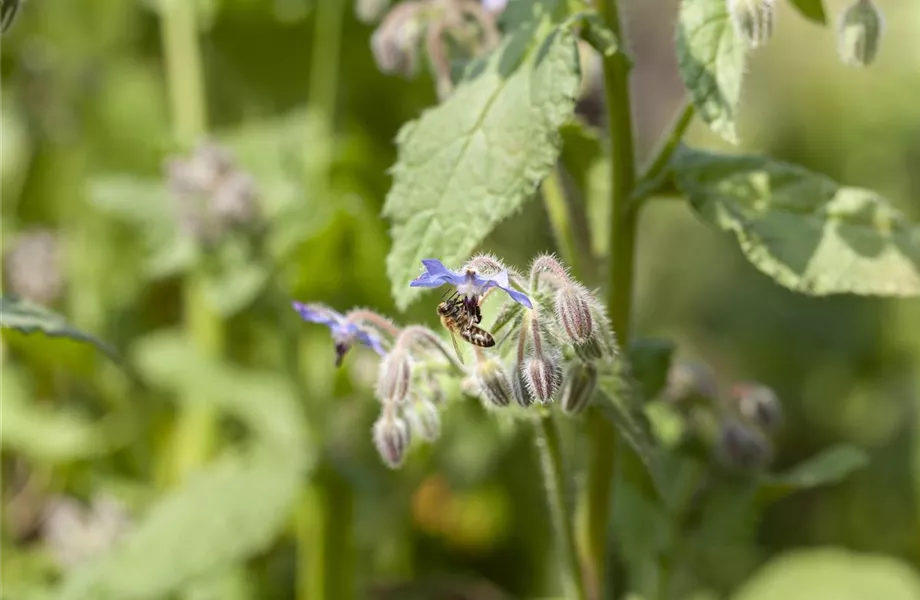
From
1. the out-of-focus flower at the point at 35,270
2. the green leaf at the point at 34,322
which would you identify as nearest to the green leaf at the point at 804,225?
the green leaf at the point at 34,322

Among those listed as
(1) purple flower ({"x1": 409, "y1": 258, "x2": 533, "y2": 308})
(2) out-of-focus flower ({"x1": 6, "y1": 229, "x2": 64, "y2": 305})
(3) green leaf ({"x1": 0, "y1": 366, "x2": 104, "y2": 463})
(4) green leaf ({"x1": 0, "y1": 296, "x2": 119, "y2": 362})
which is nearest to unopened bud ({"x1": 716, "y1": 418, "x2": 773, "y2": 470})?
(1) purple flower ({"x1": 409, "y1": 258, "x2": 533, "y2": 308})

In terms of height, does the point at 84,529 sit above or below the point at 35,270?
below

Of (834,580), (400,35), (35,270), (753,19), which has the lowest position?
(834,580)

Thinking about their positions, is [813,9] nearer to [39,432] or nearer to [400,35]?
[400,35]

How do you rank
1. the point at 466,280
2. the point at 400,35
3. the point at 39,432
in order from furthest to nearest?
the point at 39,432 → the point at 400,35 → the point at 466,280

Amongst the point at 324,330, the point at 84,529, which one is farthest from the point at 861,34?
the point at 84,529

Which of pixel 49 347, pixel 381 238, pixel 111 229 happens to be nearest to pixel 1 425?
pixel 49 347

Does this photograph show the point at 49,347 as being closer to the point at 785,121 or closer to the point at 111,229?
the point at 111,229
